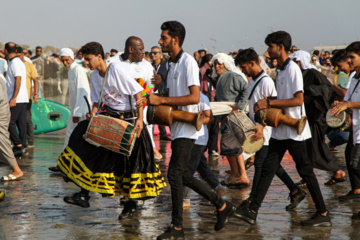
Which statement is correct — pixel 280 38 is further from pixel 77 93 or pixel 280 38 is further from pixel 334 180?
pixel 77 93

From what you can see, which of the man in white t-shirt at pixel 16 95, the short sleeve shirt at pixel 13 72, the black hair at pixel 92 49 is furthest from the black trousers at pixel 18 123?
the black hair at pixel 92 49

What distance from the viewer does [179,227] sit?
5.04 meters

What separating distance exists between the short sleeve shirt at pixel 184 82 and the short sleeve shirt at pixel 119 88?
0.64m

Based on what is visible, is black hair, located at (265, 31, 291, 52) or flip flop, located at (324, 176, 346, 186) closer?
black hair, located at (265, 31, 291, 52)

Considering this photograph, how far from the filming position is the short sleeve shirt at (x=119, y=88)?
577 centimetres

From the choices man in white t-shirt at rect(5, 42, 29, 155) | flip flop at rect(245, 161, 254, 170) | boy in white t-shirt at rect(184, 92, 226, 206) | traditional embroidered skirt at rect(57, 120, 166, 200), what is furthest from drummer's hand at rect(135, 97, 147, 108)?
man in white t-shirt at rect(5, 42, 29, 155)

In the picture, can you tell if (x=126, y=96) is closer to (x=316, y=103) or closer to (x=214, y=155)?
(x=316, y=103)

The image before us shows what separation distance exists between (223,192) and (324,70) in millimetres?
12302

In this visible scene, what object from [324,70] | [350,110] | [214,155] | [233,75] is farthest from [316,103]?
[324,70]

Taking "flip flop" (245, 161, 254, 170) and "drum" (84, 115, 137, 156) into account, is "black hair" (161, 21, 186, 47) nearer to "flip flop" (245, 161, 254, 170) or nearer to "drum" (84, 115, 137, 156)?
"drum" (84, 115, 137, 156)

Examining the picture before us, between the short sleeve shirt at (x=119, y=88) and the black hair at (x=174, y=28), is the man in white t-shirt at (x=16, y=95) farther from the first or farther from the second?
the black hair at (x=174, y=28)

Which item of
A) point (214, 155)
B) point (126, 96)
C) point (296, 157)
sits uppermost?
point (126, 96)

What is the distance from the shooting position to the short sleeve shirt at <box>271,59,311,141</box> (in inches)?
219

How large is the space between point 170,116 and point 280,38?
1.44m
